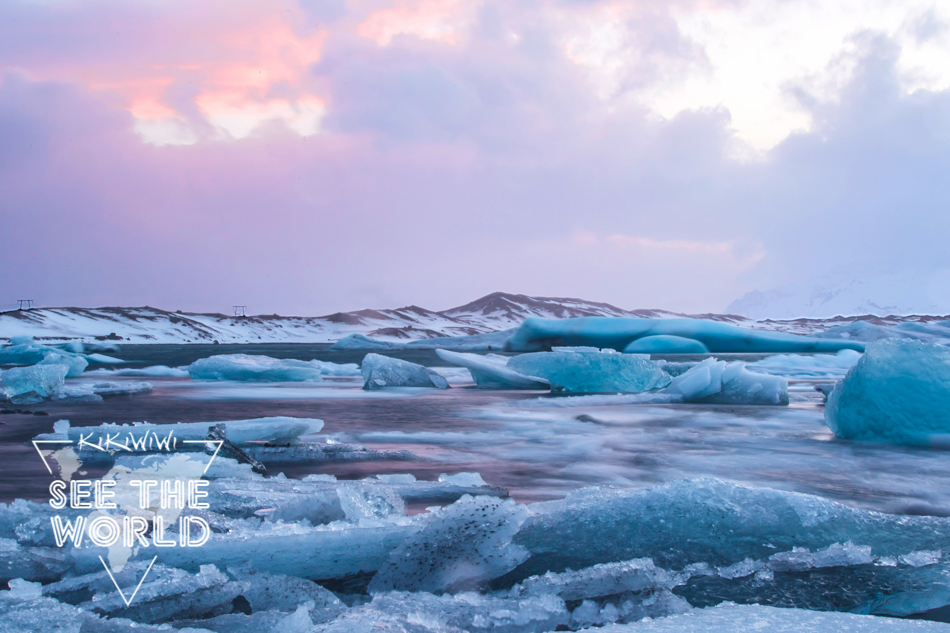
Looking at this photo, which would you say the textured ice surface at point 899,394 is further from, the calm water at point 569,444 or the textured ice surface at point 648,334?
the textured ice surface at point 648,334

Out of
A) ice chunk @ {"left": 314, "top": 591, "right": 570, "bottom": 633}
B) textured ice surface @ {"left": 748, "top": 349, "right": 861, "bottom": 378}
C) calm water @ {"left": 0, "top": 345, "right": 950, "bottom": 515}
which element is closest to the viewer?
ice chunk @ {"left": 314, "top": 591, "right": 570, "bottom": 633}

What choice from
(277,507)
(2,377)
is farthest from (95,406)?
(277,507)

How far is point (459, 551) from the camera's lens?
55.8 inches

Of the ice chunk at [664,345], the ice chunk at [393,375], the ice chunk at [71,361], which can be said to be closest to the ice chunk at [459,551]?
the ice chunk at [393,375]

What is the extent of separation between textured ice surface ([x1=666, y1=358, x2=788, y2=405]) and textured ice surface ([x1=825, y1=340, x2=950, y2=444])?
86.5 inches

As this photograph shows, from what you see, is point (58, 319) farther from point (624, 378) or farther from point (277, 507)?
point (277, 507)

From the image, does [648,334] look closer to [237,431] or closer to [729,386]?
[729,386]

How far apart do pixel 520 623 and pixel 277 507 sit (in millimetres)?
852

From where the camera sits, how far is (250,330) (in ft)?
192

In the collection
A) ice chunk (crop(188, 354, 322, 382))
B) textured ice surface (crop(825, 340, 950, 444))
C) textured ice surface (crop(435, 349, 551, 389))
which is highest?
textured ice surface (crop(825, 340, 950, 444))

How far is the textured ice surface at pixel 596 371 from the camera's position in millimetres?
6855

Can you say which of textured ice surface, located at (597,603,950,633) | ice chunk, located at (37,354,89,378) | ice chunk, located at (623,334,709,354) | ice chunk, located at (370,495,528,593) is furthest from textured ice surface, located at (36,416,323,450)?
ice chunk, located at (623,334,709,354)

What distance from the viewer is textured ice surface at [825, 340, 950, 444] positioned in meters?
3.49

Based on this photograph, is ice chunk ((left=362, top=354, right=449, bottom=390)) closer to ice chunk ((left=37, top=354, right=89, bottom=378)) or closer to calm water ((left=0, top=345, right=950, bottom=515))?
calm water ((left=0, top=345, right=950, bottom=515))
